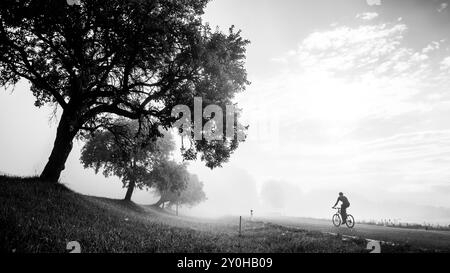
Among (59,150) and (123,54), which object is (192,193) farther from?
(123,54)

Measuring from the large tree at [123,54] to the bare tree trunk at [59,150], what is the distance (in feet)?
0.20

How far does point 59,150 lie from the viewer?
1956cm

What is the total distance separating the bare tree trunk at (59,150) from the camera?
1938cm

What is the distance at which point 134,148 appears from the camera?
82.1ft

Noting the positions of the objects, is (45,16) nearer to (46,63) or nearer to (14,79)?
(46,63)

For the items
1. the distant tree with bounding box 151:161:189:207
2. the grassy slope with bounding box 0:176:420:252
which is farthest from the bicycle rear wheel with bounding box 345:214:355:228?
the distant tree with bounding box 151:161:189:207

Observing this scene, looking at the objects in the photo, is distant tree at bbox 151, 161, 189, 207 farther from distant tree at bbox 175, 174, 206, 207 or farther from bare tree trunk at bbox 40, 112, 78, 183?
distant tree at bbox 175, 174, 206, 207

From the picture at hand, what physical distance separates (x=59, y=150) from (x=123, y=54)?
8494 millimetres

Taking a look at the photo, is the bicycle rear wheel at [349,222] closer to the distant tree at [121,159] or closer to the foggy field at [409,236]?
the foggy field at [409,236]

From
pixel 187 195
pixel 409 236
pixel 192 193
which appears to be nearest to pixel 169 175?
pixel 187 195

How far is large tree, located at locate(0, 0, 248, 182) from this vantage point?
1551cm

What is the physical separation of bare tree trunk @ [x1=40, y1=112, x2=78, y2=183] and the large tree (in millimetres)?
60
